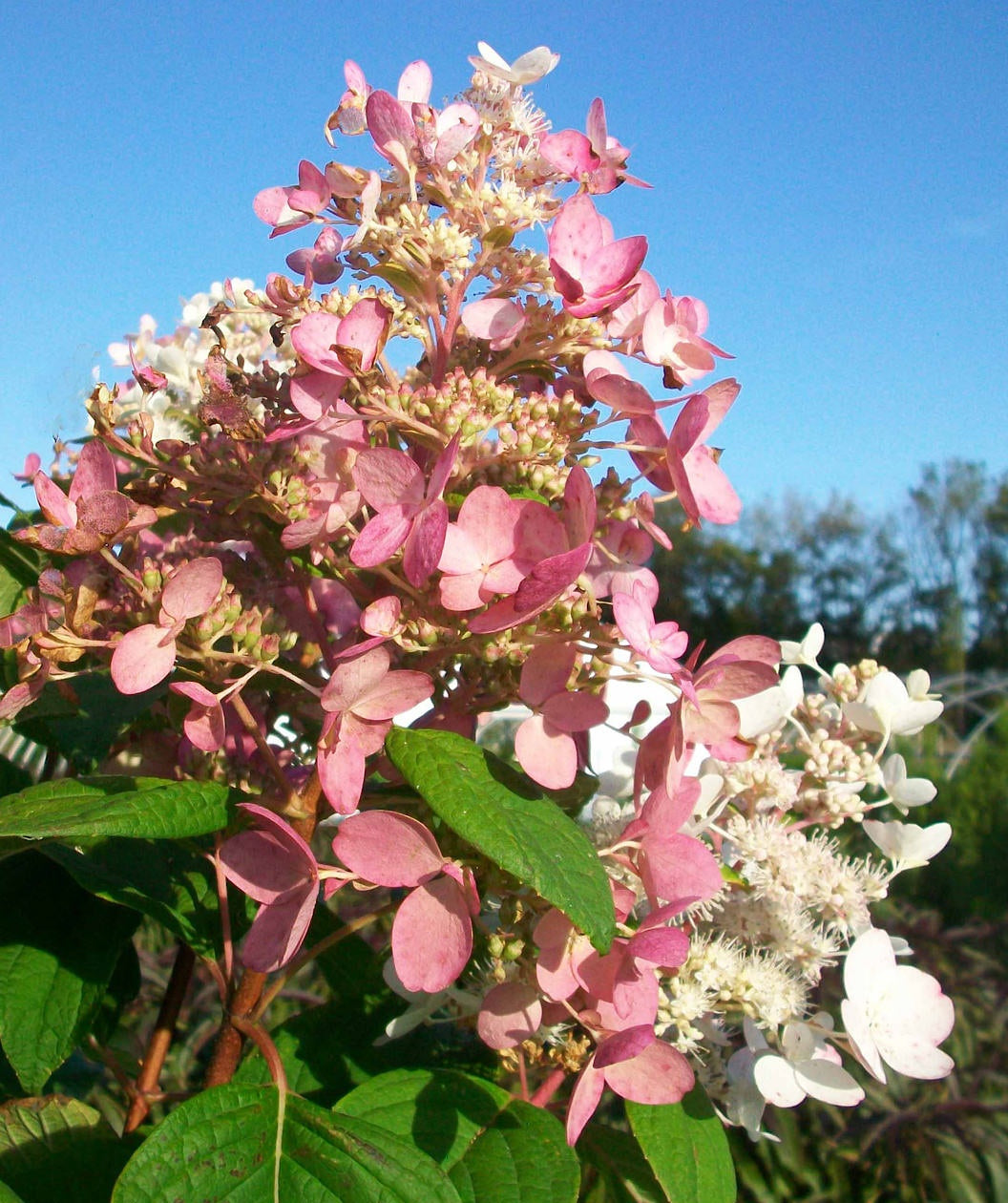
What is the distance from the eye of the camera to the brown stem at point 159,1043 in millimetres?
721

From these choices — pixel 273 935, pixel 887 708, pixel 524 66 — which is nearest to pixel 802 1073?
pixel 887 708

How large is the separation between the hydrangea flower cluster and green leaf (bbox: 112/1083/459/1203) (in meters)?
0.09

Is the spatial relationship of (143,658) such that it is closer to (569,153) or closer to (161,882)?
(161,882)

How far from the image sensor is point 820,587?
2809 centimetres

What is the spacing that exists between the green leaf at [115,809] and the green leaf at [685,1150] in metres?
0.33

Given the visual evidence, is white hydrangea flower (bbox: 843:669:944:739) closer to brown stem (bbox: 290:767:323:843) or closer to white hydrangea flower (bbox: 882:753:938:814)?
white hydrangea flower (bbox: 882:753:938:814)

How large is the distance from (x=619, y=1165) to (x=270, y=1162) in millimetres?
299

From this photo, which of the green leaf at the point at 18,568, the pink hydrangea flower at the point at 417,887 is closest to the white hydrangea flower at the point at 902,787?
the pink hydrangea flower at the point at 417,887

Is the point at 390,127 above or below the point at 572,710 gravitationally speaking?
above

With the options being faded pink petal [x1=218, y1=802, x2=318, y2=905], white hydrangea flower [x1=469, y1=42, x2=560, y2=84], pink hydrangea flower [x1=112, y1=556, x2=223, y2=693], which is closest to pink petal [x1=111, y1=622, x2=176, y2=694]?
pink hydrangea flower [x1=112, y1=556, x2=223, y2=693]

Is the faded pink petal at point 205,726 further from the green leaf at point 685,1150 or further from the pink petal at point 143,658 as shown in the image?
the green leaf at point 685,1150

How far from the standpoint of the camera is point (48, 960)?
2.19 feet

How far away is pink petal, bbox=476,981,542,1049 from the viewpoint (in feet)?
1.96

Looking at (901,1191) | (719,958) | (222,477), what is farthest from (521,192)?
(901,1191)
